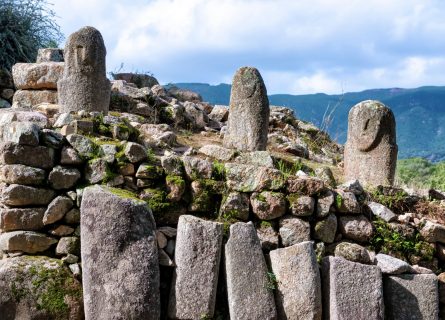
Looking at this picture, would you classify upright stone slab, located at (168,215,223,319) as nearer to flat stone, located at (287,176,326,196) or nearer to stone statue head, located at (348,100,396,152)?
flat stone, located at (287,176,326,196)

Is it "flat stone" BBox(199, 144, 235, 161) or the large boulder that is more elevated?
"flat stone" BBox(199, 144, 235, 161)

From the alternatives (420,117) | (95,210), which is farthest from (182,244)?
(420,117)

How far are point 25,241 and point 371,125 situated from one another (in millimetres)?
5342

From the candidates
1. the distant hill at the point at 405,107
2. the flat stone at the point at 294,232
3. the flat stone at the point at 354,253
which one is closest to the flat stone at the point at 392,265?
the flat stone at the point at 354,253

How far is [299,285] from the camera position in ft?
20.5

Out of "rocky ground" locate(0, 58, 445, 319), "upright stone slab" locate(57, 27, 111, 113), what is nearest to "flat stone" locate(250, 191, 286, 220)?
"rocky ground" locate(0, 58, 445, 319)

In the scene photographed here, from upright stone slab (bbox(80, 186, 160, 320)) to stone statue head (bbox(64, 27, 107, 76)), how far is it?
4.41 metres

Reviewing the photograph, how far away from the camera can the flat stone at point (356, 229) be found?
279 inches

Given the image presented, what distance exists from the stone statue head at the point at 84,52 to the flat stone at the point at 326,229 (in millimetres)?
4834

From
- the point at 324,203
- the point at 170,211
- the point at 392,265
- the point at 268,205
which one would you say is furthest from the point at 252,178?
the point at 392,265

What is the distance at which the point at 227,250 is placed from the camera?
20.5 ft

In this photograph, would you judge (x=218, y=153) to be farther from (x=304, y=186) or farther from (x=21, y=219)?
(x=21, y=219)

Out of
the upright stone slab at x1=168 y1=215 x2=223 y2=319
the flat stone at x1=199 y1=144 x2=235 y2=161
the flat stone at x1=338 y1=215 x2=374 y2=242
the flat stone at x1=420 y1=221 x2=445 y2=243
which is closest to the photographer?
the upright stone slab at x1=168 y1=215 x2=223 y2=319

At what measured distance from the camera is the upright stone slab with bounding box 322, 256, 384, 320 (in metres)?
6.24
